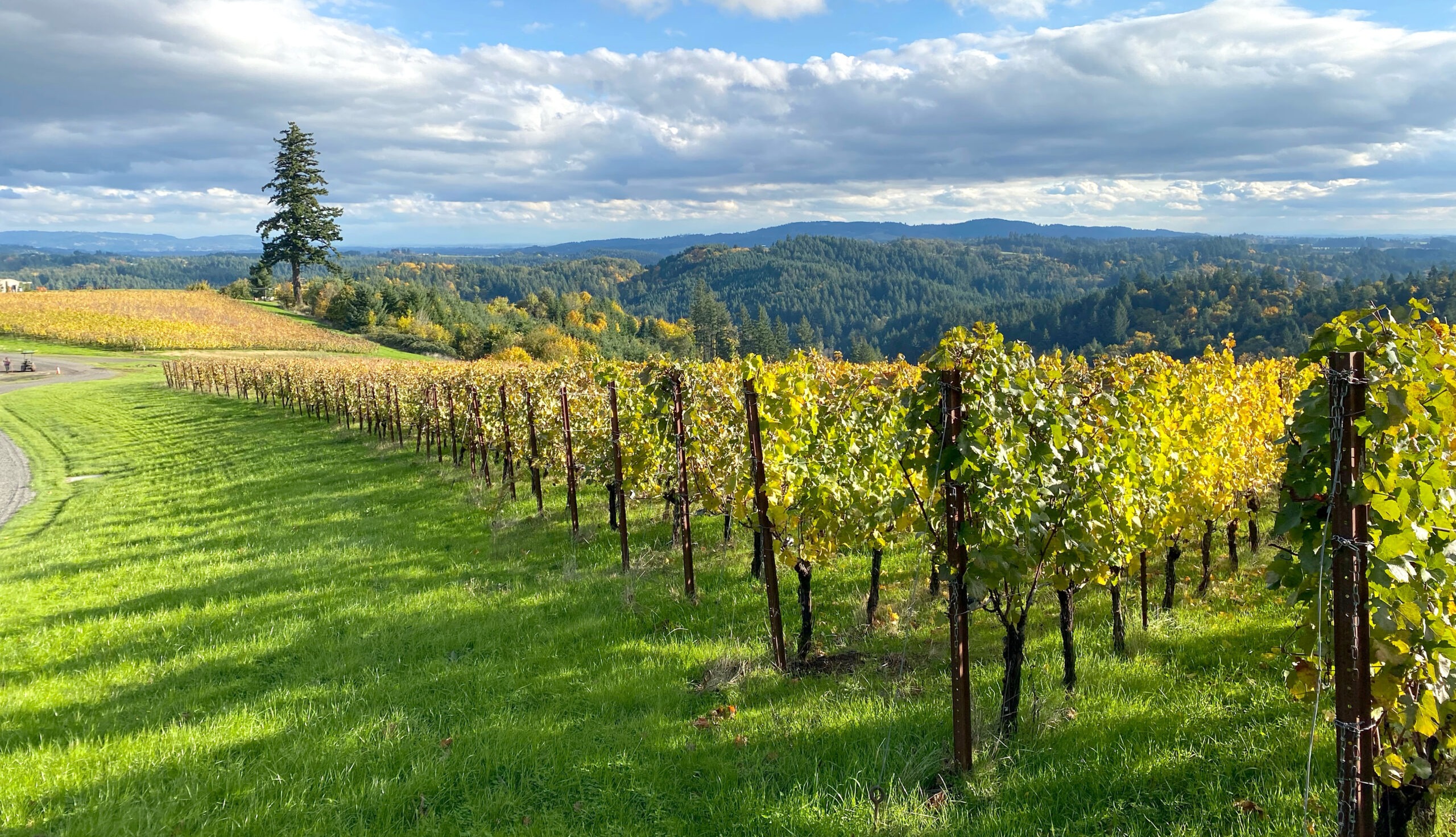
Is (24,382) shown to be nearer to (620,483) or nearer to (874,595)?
(620,483)

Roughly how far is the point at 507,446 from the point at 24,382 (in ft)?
152

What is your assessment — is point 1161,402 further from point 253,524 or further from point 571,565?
point 253,524

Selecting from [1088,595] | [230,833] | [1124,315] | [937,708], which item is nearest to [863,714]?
[937,708]

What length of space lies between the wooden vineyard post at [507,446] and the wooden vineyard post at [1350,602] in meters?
12.7

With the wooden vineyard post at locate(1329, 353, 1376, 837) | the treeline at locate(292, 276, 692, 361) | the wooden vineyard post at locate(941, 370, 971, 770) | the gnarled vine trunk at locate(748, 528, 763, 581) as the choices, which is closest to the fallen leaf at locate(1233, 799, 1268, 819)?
the wooden vineyard post at locate(1329, 353, 1376, 837)

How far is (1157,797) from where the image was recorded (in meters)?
4.42

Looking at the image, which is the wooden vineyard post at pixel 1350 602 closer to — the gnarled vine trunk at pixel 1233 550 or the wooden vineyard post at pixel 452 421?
the gnarled vine trunk at pixel 1233 550

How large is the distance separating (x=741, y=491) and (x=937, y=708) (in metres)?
2.95

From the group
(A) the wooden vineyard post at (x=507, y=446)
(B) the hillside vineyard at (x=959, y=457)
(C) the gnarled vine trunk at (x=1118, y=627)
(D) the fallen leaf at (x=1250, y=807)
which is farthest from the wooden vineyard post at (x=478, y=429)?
(D) the fallen leaf at (x=1250, y=807)

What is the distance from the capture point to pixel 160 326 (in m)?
61.5

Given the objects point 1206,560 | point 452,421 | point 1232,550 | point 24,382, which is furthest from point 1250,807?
point 24,382

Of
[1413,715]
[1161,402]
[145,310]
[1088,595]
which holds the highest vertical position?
[145,310]

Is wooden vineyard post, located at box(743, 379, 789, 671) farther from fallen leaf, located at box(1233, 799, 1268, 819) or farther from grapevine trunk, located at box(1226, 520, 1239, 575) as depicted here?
grapevine trunk, located at box(1226, 520, 1239, 575)

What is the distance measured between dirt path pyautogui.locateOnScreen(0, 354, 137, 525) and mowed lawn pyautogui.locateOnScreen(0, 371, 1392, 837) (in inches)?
319
